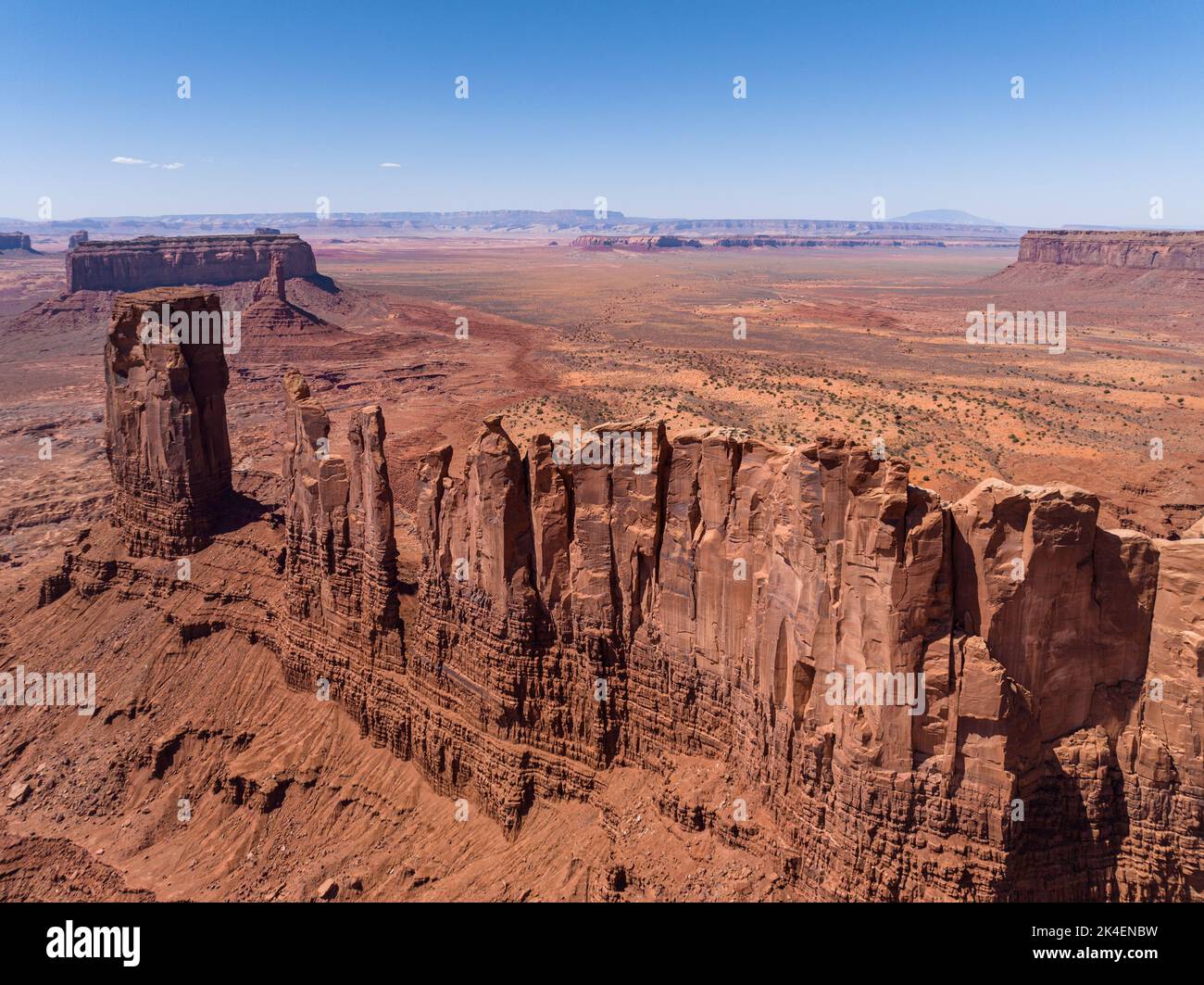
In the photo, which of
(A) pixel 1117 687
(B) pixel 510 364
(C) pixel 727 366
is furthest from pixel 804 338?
(A) pixel 1117 687

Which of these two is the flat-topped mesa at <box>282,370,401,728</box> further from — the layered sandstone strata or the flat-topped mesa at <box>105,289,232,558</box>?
the layered sandstone strata

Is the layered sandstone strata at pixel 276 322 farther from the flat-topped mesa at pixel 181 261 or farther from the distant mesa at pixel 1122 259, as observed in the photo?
the distant mesa at pixel 1122 259

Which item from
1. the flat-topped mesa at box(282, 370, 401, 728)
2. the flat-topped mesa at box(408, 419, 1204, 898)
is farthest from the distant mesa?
the flat-topped mesa at box(282, 370, 401, 728)

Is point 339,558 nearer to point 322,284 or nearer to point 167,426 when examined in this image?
point 167,426

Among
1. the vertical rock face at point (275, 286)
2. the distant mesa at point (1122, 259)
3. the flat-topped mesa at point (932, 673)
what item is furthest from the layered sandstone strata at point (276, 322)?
the distant mesa at point (1122, 259)

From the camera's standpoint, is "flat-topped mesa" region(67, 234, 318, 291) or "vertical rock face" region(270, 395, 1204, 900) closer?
"vertical rock face" region(270, 395, 1204, 900)

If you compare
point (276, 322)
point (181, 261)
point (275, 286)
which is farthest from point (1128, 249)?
point (181, 261)
